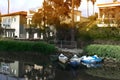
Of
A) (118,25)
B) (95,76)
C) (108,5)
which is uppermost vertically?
(108,5)

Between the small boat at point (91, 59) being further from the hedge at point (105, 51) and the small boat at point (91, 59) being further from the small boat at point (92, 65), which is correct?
the hedge at point (105, 51)

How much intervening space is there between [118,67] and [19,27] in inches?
1728

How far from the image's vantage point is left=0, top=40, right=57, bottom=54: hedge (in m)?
33.3

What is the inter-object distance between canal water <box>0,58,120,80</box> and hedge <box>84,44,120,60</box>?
0.95 meters

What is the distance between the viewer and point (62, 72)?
78.4 ft

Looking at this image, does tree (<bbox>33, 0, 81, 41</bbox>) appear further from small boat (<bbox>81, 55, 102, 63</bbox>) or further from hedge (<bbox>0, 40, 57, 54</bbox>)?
small boat (<bbox>81, 55, 102, 63</bbox>)

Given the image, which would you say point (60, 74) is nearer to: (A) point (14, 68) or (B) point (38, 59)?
(A) point (14, 68)

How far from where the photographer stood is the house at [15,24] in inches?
2692

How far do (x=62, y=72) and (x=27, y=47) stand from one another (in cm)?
1220

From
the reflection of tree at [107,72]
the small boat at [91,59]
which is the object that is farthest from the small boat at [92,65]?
the reflection of tree at [107,72]

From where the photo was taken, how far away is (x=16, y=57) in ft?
113

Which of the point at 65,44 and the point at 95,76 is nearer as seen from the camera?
the point at 95,76

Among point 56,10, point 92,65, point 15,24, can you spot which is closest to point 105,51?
point 92,65

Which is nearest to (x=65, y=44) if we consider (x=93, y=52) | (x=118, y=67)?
(x=93, y=52)
